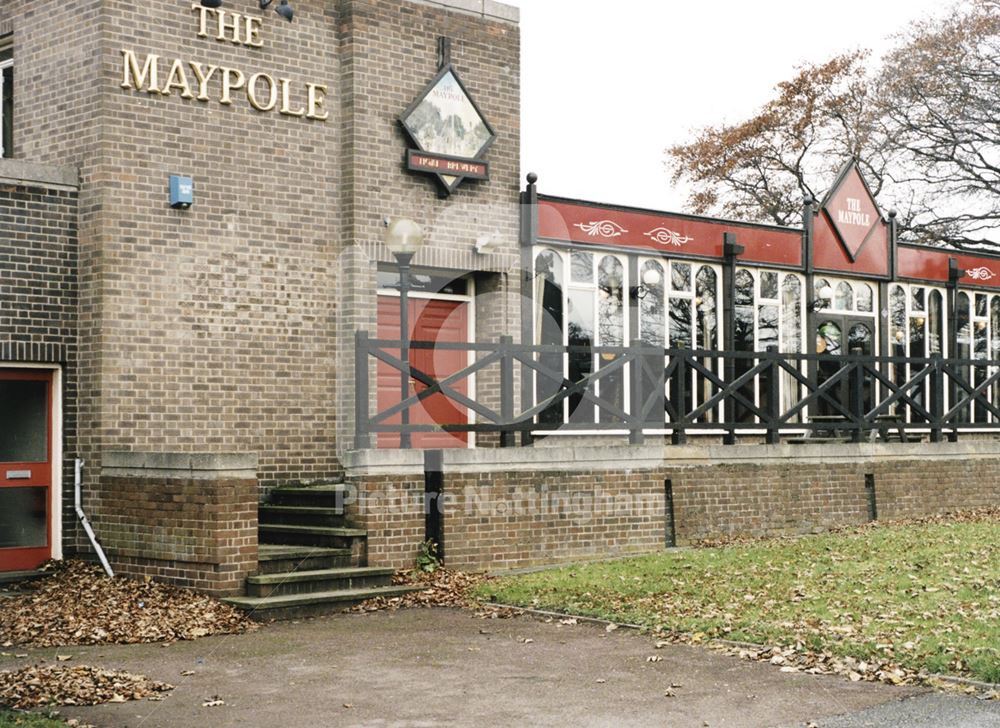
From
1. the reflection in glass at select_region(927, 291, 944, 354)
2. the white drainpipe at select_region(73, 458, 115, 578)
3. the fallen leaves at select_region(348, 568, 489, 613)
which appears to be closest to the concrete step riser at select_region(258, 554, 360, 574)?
the fallen leaves at select_region(348, 568, 489, 613)

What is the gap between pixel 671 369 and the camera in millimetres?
16641

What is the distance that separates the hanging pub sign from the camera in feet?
51.3

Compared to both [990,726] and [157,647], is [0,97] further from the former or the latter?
[990,726]

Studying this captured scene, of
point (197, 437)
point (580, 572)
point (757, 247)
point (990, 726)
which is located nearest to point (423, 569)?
point (580, 572)

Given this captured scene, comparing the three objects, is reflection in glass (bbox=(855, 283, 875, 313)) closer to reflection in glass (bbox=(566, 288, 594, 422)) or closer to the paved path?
reflection in glass (bbox=(566, 288, 594, 422))

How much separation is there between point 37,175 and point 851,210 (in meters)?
13.2

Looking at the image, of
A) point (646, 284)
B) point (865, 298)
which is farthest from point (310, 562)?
point (865, 298)

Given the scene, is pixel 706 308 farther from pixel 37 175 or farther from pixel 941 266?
pixel 37 175

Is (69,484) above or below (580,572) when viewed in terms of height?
above

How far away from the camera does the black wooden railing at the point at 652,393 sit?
13961mm

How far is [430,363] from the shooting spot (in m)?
16.1

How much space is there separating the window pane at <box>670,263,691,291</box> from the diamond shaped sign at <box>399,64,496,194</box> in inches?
162

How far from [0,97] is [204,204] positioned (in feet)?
9.82

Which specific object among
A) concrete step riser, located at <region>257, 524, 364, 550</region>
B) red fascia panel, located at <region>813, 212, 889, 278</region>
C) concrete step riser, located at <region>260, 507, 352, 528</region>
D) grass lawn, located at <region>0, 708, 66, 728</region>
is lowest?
grass lawn, located at <region>0, 708, 66, 728</region>
